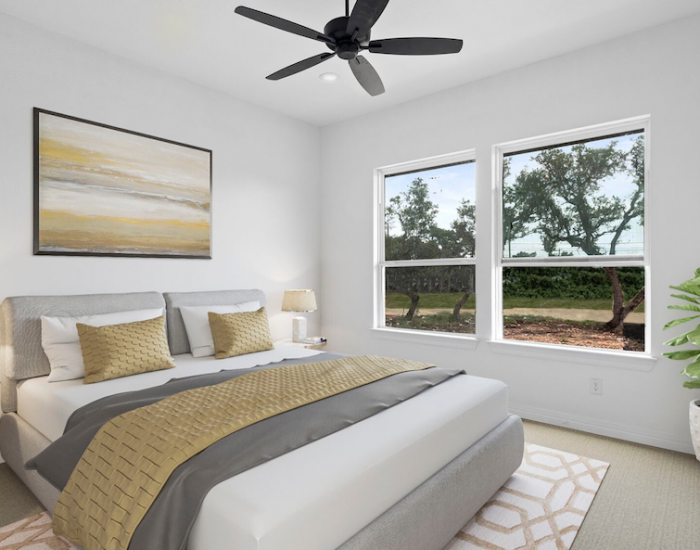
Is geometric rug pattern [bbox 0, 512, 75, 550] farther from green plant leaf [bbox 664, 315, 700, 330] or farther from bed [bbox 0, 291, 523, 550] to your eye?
green plant leaf [bbox 664, 315, 700, 330]

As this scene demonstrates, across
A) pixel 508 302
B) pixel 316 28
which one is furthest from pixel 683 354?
pixel 316 28

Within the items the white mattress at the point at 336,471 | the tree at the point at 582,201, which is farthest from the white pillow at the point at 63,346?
the tree at the point at 582,201

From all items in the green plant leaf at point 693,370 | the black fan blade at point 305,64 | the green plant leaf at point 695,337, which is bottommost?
the green plant leaf at point 693,370

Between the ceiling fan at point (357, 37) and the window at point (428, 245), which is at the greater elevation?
the ceiling fan at point (357, 37)

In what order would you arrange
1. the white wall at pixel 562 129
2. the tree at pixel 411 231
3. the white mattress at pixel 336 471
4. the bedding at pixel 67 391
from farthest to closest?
1. the tree at pixel 411 231
2. the white wall at pixel 562 129
3. the bedding at pixel 67 391
4. the white mattress at pixel 336 471

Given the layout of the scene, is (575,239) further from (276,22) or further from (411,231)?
(276,22)

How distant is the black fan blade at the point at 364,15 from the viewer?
6.39ft

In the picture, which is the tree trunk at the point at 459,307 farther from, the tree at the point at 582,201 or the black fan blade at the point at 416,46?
the black fan blade at the point at 416,46

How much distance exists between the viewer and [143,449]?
4.88 ft

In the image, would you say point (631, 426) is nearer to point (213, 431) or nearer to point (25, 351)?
point (213, 431)

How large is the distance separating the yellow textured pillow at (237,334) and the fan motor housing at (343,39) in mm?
1956

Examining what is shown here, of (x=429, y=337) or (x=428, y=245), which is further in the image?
(x=428, y=245)

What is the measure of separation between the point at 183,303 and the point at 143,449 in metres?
2.03

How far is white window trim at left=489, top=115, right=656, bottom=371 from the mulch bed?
0.18ft
